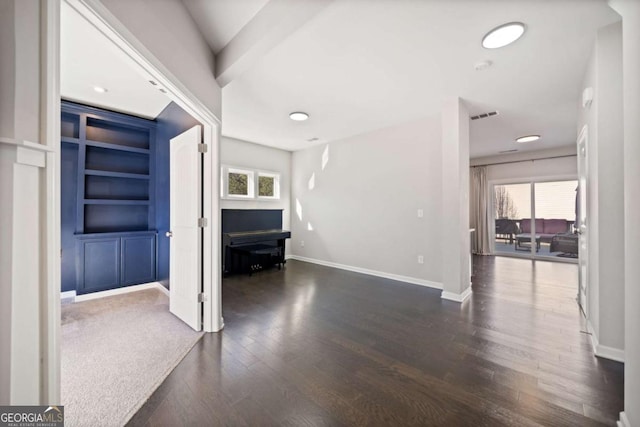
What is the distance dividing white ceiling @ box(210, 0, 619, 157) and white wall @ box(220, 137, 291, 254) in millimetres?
778

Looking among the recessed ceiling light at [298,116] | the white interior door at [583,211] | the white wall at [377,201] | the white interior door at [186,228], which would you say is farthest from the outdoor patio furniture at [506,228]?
the white interior door at [186,228]

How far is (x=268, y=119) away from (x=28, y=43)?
3.27m

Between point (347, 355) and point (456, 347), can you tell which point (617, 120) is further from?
point (347, 355)

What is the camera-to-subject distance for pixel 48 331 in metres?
0.79

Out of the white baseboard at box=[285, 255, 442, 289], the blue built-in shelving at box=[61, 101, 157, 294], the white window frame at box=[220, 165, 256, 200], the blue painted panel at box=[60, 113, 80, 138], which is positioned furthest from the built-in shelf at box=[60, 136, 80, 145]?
the white baseboard at box=[285, 255, 442, 289]

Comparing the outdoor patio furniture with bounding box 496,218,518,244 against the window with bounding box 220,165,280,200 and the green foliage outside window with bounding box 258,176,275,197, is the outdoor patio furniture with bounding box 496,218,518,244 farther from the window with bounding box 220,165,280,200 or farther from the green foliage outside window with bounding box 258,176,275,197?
the green foliage outside window with bounding box 258,176,275,197

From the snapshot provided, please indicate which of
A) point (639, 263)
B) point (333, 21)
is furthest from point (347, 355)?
point (333, 21)

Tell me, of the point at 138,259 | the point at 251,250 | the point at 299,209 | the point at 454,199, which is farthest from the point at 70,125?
the point at 454,199

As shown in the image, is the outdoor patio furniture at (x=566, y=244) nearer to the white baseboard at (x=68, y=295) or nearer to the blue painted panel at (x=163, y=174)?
the blue painted panel at (x=163, y=174)

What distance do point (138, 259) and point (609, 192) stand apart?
537 cm

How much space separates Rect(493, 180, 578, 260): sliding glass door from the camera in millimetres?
5715

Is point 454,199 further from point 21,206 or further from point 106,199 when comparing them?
point 106,199

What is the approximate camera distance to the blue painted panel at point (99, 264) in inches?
127

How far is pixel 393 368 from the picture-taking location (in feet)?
5.98
